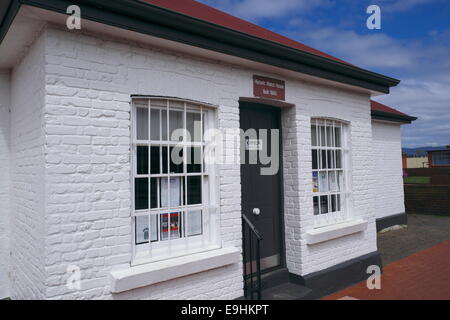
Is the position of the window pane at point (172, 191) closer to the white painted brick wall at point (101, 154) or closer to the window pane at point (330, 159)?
the white painted brick wall at point (101, 154)

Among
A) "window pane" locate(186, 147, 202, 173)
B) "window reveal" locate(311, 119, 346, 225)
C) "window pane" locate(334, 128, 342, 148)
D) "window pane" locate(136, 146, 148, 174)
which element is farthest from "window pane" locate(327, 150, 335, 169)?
"window pane" locate(136, 146, 148, 174)

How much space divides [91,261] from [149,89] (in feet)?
5.83

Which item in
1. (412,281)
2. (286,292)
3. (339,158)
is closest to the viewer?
(286,292)

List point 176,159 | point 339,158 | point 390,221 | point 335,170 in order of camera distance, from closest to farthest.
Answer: point 176,159 → point 335,170 → point 339,158 → point 390,221

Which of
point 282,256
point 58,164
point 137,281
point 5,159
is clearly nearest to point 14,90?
point 5,159

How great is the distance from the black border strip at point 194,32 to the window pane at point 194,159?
1183mm

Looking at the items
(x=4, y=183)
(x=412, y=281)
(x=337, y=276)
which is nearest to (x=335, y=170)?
(x=337, y=276)

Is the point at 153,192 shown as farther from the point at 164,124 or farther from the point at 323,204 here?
the point at 323,204

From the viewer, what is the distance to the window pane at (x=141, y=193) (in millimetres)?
3400

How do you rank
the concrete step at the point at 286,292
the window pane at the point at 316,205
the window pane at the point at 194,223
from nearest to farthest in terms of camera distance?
the window pane at the point at 194,223
the concrete step at the point at 286,292
the window pane at the point at 316,205

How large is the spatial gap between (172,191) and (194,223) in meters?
0.50

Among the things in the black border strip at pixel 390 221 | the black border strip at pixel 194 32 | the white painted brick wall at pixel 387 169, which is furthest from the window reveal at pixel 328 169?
the black border strip at pixel 390 221

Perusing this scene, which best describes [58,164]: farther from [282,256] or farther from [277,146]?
[282,256]

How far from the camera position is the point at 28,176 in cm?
337
